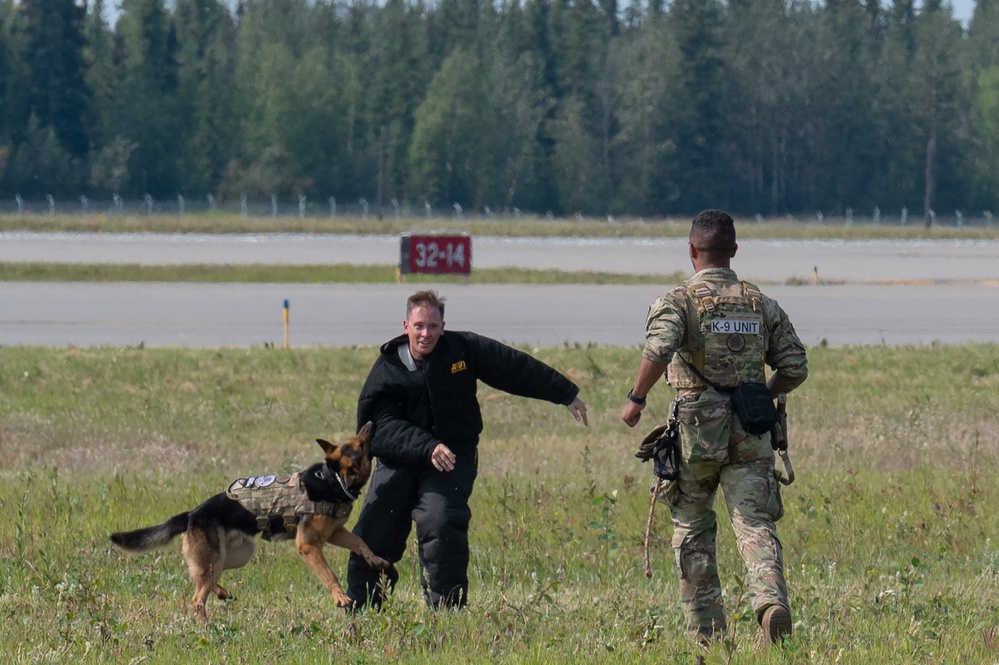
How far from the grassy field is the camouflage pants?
190mm

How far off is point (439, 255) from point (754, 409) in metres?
29.6

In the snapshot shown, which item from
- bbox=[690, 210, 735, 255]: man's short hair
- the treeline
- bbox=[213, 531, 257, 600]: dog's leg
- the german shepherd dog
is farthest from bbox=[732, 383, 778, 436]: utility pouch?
the treeline

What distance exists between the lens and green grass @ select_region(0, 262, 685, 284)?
35.4 meters

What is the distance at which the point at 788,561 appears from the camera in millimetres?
9000

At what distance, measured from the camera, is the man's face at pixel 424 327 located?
21.4ft

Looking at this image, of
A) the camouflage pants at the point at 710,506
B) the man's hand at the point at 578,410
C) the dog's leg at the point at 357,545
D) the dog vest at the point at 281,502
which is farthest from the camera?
the man's hand at the point at 578,410

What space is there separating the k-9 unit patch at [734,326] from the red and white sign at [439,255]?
2883 cm

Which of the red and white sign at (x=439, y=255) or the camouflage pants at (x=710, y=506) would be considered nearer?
the camouflage pants at (x=710, y=506)

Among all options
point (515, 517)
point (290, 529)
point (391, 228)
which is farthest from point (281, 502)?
point (391, 228)

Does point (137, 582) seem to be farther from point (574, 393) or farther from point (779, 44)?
point (779, 44)

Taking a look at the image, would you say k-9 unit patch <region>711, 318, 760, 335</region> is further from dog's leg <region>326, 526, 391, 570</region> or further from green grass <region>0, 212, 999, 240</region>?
green grass <region>0, 212, 999, 240</region>

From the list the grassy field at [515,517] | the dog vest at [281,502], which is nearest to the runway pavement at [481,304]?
the grassy field at [515,517]

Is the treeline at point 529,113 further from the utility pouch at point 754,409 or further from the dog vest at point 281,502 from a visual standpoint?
the utility pouch at point 754,409

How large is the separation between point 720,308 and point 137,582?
3559 millimetres
